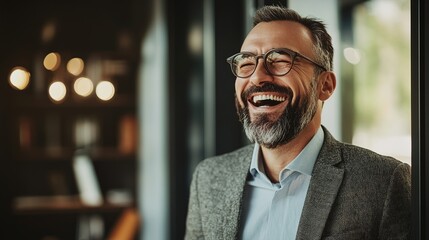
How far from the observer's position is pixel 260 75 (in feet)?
4.40

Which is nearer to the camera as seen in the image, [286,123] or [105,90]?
[286,123]

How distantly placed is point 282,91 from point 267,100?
0.04 m

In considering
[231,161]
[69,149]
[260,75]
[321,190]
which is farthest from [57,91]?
[321,190]

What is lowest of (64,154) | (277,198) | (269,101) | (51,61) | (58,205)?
(58,205)

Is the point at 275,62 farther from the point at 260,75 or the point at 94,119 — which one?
the point at 94,119

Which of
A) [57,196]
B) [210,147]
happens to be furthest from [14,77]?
[210,147]

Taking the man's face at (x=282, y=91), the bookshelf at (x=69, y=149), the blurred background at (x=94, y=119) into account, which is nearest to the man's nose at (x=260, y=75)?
the man's face at (x=282, y=91)

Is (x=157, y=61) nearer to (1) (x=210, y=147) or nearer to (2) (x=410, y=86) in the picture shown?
(1) (x=210, y=147)

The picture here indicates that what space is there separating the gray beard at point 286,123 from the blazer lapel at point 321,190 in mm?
72

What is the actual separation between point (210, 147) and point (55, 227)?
2.38 metres

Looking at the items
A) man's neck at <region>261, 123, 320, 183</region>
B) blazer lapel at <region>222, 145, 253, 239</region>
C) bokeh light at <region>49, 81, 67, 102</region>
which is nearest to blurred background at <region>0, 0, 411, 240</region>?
bokeh light at <region>49, 81, 67, 102</region>

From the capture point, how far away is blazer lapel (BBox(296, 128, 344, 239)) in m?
1.28

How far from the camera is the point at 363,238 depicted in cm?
125

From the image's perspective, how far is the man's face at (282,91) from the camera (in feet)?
4.32
